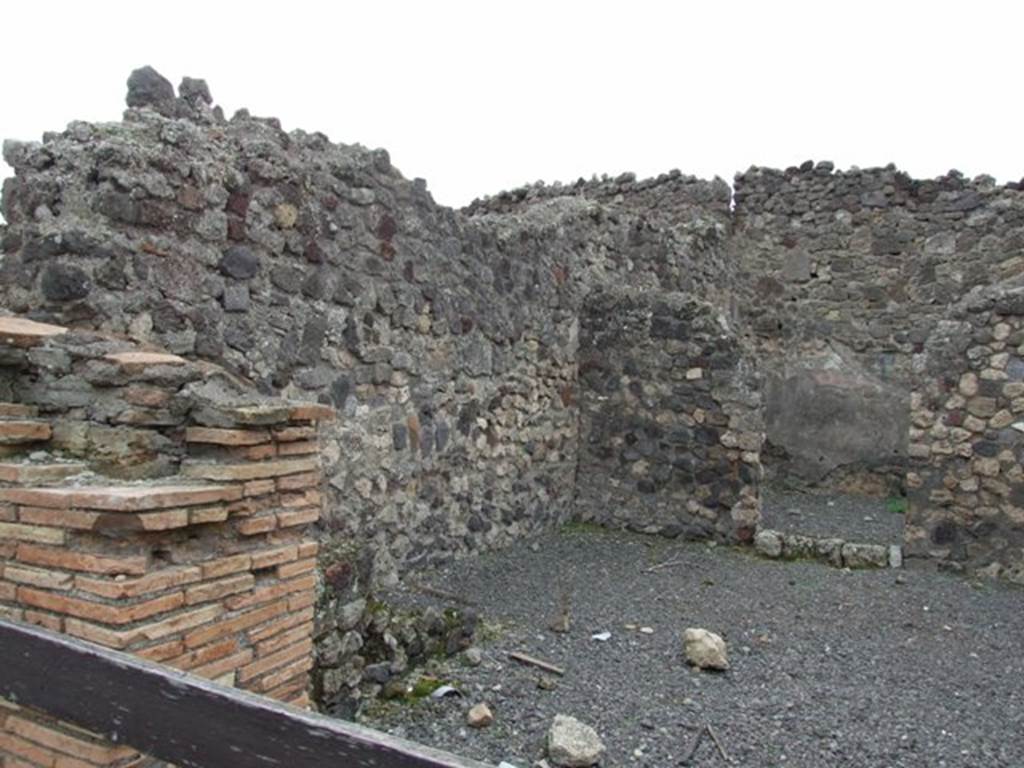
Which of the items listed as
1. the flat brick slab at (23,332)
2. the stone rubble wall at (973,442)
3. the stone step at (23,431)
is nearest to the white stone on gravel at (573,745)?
the stone step at (23,431)

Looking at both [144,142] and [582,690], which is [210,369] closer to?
[144,142]

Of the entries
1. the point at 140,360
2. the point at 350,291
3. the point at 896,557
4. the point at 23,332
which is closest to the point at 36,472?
the point at 140,360

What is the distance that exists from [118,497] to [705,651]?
134 inches

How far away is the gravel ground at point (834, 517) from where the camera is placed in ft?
26.3

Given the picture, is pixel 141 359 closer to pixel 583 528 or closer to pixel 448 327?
pixel 448 327

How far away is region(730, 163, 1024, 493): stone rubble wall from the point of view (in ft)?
34.2

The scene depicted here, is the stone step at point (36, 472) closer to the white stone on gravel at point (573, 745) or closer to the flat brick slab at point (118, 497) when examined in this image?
the flat brick slab at point (118, 497)

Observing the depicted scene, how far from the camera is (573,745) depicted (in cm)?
350

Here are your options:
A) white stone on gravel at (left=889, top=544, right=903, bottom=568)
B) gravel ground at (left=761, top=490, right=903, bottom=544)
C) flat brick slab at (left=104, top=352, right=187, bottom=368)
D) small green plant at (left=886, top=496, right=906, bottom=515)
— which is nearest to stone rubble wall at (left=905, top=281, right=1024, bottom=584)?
white stone on gravel at (left=889, top=544, right=903, bottom=568)

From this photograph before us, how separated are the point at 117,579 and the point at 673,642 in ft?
11.7

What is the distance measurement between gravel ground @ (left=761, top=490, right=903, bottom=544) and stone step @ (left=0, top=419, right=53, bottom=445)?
670 centimetres

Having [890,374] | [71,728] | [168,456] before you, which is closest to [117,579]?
[71,728]

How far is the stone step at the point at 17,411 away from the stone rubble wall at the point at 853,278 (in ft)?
30.5

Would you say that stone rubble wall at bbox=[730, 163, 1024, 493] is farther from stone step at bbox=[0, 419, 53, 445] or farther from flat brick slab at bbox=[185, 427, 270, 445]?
stone step at bbox=[0, 419, 53, 445]
